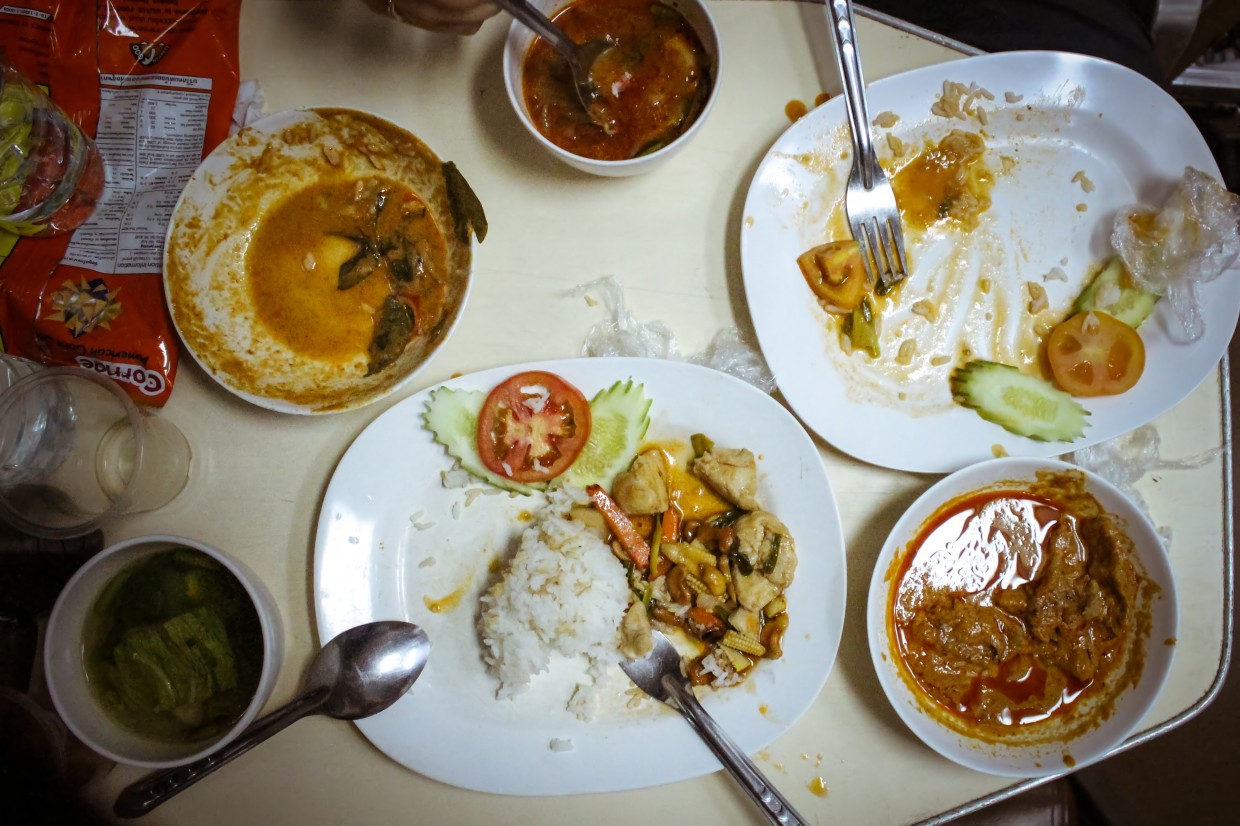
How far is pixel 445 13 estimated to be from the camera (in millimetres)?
1628

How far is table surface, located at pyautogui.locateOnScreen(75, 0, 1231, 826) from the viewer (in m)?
1.73

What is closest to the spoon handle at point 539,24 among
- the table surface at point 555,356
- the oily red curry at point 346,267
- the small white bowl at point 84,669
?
the table surface at point 555,356

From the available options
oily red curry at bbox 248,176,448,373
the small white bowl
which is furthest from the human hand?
the small white bowl

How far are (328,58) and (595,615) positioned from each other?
1556 millimetres

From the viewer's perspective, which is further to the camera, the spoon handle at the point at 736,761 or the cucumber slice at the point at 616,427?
the cucumber slice at the point at 616,427

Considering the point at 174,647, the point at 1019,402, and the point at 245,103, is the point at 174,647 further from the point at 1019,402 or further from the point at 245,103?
the point at 1019,402

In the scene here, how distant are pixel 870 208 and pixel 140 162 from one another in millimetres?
1838

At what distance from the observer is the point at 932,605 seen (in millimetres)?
1768

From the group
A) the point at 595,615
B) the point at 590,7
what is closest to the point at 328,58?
the point at 590,7

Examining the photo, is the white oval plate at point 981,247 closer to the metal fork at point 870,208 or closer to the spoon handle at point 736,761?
the metal fork at point 870,208

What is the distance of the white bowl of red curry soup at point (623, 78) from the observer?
68.3 inches

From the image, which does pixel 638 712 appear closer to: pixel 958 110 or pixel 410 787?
pixel 410 787

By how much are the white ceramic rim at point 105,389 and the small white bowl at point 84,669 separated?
0.12 metres

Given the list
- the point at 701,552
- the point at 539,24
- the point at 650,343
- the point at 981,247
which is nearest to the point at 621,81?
the point at 539,24
